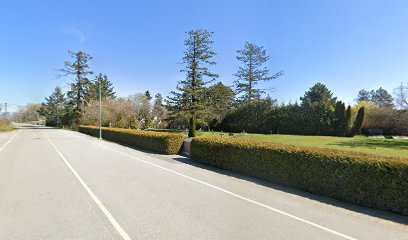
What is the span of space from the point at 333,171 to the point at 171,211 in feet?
14.7

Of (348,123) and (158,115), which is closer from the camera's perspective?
(348,123)

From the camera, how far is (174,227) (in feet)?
15.1

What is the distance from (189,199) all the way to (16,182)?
557 centimetres

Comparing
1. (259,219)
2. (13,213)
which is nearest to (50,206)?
(13,213)

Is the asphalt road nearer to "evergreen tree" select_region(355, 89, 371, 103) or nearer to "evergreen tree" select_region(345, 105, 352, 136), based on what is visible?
"evergreen tree" select_region(345, 105, 352, 136)

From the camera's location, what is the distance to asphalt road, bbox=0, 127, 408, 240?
4.43 metres

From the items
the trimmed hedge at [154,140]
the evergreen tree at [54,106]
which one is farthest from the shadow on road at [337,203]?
the evergreen tree at [54,106]

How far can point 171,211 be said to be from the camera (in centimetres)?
544

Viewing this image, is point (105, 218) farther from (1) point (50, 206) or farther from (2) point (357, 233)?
(2) point (357, 233)

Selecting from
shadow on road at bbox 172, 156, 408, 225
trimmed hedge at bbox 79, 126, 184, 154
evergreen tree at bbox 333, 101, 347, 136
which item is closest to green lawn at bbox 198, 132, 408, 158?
shadow on road at bbox 172, 156, 408, 225

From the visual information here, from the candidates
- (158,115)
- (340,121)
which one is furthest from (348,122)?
(158,115)

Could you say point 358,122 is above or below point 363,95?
below

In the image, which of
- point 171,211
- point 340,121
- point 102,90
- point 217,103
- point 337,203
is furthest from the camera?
point 102,90

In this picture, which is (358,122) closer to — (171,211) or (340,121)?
(340,121)
